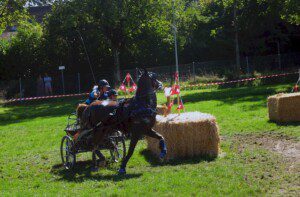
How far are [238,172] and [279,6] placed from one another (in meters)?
24.3

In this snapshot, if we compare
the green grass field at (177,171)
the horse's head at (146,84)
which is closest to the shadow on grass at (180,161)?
the green grass field at (177,171)

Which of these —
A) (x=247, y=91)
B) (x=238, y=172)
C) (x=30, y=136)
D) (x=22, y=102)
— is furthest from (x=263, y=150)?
(x=22, y=102)

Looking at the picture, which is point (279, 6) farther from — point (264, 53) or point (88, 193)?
point (88, 193)

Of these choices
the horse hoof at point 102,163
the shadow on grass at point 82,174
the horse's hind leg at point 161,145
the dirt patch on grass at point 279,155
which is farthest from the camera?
the horse hoof at point 102,163

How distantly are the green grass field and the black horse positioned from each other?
2.46 feet

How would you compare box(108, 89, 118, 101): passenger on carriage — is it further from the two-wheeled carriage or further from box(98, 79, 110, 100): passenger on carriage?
the two-wheeled carriage

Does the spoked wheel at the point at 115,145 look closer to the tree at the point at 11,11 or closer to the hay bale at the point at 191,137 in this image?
the hay bale at the point at 191,137

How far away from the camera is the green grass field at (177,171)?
28.9 feet

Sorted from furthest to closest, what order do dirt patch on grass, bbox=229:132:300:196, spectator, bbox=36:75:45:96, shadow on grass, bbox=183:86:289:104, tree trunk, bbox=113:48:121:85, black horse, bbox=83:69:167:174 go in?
tree trunk, bbox=113:48:121:85
spectator, bbox=36:75:45:96
shadow on grass, bbox=183:86:289:104
black horse, bbox=83:69:167:174
dirt patch on grass, bbox=229:132:300:196

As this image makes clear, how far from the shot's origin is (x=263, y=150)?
11.5 m

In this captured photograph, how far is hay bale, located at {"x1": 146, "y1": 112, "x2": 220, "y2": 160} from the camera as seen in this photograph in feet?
37.7

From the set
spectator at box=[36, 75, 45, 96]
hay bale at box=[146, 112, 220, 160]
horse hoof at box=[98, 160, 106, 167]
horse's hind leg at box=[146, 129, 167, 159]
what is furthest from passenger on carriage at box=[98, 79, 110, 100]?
spectator at box=[36, 75, 45, 96]

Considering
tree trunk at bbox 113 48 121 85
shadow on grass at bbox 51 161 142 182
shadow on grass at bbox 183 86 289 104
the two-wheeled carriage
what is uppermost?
tree trunk at bbox 113 48 121 85

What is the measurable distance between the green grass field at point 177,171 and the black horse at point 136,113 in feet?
2.46
